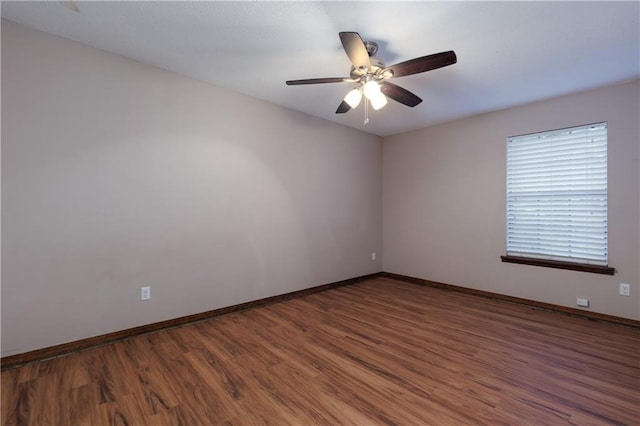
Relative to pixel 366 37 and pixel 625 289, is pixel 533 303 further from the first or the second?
pixel 366 37

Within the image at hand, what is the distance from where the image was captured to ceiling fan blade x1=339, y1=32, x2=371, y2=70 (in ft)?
5.49

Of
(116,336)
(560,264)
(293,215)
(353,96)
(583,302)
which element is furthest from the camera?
(293,215)

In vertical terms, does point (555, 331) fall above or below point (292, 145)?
below

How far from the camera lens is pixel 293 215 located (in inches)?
146

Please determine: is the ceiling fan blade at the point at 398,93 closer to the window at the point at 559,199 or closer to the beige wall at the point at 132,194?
the beige wall at the point at 132,194

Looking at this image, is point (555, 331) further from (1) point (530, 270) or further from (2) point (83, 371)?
(2) point (83, 371)

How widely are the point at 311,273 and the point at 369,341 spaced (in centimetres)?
159

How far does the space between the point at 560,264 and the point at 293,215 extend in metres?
3.19

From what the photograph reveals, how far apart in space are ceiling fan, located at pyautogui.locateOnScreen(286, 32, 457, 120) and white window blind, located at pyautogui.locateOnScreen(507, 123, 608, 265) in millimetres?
2025

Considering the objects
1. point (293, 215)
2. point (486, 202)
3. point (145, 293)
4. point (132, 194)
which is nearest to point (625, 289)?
point (486, 202)

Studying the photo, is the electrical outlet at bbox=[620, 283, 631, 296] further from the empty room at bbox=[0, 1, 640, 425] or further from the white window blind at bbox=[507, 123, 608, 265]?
the white window blind at bbox=[507, 123, 608, 265]

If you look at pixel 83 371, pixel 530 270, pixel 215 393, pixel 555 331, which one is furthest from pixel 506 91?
pixel 83 371

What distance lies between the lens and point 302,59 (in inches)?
95.6

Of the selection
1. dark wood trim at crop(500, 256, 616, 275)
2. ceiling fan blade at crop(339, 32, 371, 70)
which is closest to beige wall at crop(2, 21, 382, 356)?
ceiling fan blade at crop(339, 32, 371, 70)
